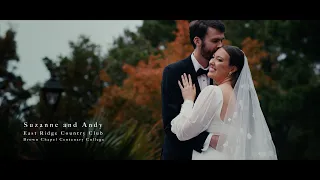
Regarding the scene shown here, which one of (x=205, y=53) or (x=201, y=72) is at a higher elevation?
(x=205, y=53)

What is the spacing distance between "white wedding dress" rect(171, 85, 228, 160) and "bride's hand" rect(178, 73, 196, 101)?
0.16 feet

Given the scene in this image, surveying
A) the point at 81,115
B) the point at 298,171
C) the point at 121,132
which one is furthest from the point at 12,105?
the point at 298,171

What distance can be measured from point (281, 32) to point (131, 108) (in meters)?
2.09

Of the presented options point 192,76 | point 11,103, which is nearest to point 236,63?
point 192,76

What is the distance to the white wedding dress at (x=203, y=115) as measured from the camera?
4.69m

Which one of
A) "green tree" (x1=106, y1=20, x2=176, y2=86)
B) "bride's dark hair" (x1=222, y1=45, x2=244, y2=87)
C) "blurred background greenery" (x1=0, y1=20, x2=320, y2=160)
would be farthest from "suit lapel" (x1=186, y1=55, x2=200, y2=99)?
"green tree" (x1=106, y1=20, x2=176, y2=86)

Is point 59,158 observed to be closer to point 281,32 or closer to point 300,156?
point 300,156

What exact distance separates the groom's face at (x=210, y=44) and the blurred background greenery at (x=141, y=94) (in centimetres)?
67

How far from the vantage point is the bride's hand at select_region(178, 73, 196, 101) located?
4.87 m

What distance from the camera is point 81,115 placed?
19.0ft

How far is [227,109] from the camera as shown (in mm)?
4746

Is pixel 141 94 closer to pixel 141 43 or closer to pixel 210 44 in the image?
pixel 210 44

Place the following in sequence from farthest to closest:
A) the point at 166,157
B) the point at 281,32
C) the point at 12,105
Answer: the point at 281,32
the point at 12,105
the point at 166,157

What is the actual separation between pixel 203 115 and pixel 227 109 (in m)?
0.22
